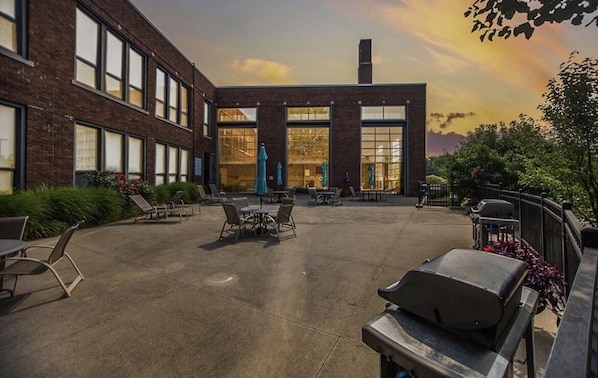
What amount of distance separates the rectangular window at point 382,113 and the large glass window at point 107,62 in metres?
16.0

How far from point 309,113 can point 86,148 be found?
1638 cm

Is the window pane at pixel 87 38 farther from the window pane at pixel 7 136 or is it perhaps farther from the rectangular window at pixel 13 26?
the window pane at pixel 7 136

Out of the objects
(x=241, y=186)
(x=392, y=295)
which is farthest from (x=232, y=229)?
(x=241, y=186)

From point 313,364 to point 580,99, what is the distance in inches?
296

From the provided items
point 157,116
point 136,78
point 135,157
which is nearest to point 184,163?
point 157,116

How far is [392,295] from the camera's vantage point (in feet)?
4.82

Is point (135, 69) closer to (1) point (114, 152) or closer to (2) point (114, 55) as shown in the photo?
(2) point (114, 55)

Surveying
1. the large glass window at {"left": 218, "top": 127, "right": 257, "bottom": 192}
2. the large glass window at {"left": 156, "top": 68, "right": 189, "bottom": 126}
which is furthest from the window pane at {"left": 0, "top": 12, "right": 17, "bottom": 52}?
the large glass window at {"left": 218, "top": 127, "right": 257, "bottom": 192}

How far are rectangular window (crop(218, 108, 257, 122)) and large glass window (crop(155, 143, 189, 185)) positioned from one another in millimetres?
6756

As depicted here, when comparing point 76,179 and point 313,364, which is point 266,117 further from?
point 313,364

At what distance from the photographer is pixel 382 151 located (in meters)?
23.2

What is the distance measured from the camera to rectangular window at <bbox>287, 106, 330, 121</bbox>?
75.5 ft

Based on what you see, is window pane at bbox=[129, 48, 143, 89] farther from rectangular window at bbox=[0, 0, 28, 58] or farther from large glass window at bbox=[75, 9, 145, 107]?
rectangular window at bbox=[0, 0, 28, 58]

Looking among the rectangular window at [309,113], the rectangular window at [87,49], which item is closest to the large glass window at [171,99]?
the rectangular window at [87,49]
